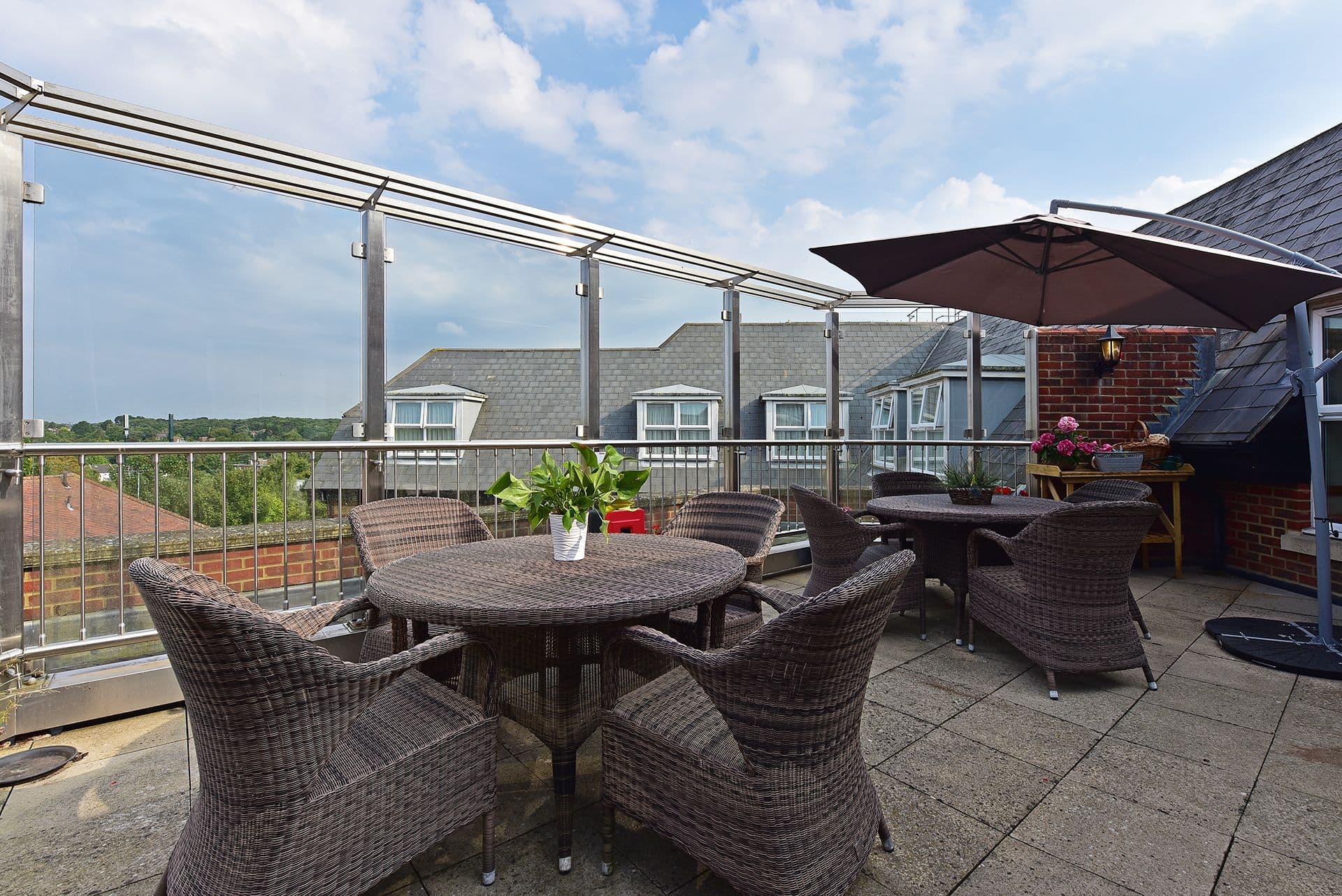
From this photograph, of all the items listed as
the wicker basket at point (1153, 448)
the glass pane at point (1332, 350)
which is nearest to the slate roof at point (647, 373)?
the wicker basket at point (1153, 448)

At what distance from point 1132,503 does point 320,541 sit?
156 inches

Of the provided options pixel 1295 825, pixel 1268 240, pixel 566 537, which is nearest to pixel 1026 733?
pixel 1295 825

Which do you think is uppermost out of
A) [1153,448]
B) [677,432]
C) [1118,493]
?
[677,432]

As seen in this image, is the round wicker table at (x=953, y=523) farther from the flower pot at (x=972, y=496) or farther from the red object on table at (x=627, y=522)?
the red object on table at (x=627, y=522)

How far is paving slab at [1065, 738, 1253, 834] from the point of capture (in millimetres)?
1811

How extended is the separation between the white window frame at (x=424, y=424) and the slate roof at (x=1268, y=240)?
5.41 metres

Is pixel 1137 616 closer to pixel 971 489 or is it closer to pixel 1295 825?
pixel 971 489

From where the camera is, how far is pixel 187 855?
49.4 inches

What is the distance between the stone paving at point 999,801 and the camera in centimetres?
156

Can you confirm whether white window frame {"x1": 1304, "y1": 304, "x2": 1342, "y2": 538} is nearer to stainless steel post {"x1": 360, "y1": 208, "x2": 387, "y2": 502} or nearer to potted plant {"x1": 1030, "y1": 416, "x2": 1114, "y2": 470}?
potted plant {"x1": 1030, "y1": 416, "x2": 1114, "y2": 470}

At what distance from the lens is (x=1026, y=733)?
2309mm

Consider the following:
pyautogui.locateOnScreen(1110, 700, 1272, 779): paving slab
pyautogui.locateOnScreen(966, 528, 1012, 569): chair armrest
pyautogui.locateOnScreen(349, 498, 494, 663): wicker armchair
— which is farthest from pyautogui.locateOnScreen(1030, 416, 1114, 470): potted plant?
pyautogui.locateOnScreen(349, 498, 494, 663): wicker armchair

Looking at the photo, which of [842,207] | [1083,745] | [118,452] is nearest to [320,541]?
[118,452]

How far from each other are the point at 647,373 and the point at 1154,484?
4.38 m
